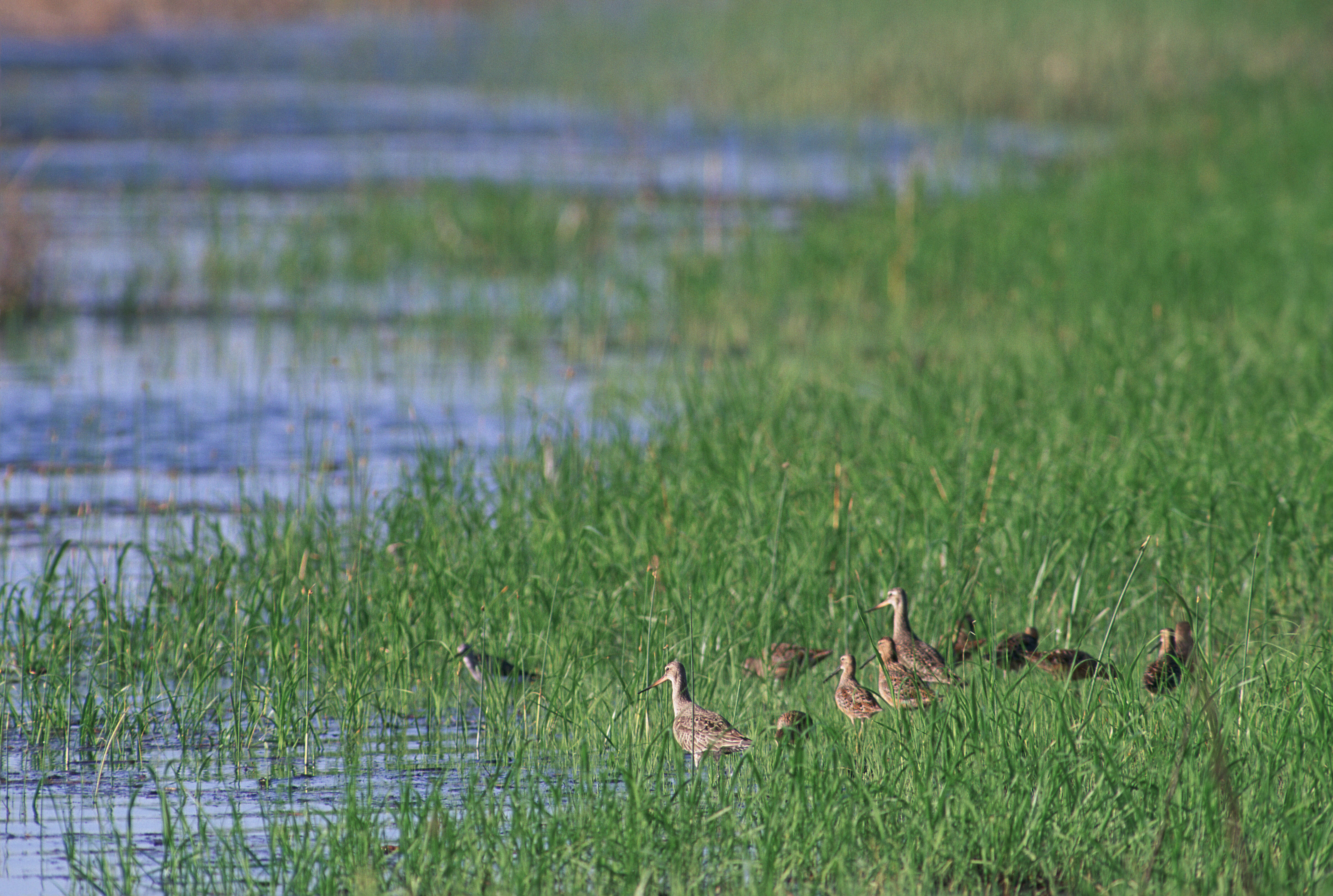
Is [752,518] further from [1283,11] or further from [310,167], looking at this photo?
[1283,11]

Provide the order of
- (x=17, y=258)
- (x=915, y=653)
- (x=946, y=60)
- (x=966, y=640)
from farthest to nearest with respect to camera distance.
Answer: (x=946, y=60), (x=17, y=258), (x=966, y=640), (x=915, y=653)

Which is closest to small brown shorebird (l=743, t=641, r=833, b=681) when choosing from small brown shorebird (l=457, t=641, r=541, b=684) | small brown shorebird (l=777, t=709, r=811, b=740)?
small brown shorebird (l=777, t=709, r=811, b=740)

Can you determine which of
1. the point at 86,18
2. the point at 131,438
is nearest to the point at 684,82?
the point at 86,18

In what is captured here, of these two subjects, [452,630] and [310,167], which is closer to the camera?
[452,630]

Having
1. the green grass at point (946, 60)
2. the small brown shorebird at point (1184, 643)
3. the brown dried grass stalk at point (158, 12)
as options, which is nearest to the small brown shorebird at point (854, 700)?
the small brown shorebird at point (1184, 643)

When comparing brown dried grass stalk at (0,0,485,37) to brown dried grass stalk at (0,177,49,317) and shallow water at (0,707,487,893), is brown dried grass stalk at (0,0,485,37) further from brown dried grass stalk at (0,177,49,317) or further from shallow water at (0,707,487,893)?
shallow water at (0,707,487,893)

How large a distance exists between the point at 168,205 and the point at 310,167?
15.1 feet

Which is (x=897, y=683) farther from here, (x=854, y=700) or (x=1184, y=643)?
(x=1184, y=643)

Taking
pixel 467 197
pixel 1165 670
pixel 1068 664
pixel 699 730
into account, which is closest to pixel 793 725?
pixel 699 730

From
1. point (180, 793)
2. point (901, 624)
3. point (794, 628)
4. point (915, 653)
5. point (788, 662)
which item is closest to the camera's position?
point (180, 793)

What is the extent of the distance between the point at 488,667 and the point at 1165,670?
9.19 feet

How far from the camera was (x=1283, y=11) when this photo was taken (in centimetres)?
3878

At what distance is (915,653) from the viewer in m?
7.12

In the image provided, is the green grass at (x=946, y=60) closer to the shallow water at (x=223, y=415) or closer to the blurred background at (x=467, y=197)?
the blurred background at (x=467, y=197)
